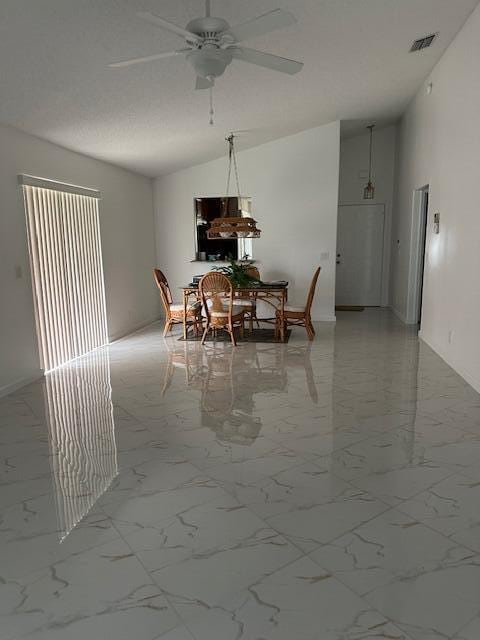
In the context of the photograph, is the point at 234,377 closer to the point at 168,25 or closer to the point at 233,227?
the point at 233,227

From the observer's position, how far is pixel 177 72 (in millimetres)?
3672


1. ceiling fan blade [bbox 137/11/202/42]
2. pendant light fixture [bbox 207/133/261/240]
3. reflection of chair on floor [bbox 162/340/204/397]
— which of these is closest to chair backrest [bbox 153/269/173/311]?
reflection of chair on floor [bbox 162/340/204/397]

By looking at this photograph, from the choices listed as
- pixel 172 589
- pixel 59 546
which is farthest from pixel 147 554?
pixel 59 546

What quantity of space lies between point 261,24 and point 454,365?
3.54 metres

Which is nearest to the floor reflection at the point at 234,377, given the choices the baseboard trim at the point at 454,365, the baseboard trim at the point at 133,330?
the baseboard trim at the point at 133,330

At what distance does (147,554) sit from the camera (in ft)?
6.16

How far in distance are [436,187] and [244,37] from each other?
360 centimetres

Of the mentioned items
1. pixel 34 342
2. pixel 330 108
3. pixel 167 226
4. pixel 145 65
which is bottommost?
pixel 34 342

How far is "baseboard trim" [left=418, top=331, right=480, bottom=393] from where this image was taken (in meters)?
3.87

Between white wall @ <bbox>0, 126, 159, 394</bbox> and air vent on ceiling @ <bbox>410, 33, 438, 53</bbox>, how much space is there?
12.7 feet

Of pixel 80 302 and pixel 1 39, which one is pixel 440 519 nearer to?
pixel 1 39

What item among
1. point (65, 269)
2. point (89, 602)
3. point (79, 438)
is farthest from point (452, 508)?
point (65, 269)

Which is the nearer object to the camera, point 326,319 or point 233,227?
point 233,227

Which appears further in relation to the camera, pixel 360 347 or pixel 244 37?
pixel 360 347
